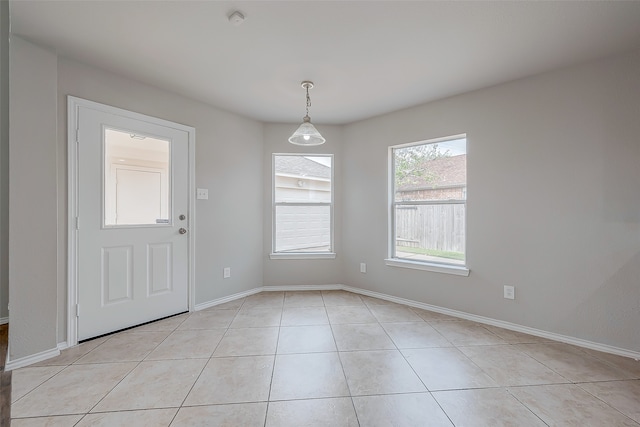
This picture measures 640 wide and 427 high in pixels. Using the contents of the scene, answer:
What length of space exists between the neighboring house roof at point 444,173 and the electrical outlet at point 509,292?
1.10 metres

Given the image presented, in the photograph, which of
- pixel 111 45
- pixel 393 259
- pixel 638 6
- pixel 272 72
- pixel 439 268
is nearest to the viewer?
pixel 638 6

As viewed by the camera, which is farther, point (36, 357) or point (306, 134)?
point (306, 134)

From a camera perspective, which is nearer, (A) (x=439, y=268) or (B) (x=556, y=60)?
(B) (x=556, y=60)

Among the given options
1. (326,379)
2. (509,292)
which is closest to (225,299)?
(326,379)

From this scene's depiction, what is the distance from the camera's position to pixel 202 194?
307 cm

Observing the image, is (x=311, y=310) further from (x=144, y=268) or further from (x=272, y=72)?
(x=272, y=72)

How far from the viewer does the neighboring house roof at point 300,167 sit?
380 centimetres

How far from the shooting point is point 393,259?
3.38 meters

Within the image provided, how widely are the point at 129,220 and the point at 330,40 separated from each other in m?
2.33

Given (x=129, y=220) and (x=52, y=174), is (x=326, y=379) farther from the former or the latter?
(x=52, y=174)

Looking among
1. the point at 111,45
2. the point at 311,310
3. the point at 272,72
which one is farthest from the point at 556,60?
the point at 111,45

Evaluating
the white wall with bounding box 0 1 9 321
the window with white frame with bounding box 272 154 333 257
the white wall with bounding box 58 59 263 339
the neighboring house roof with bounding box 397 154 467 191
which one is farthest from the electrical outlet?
the white wall with bounding box 0 1 9 321

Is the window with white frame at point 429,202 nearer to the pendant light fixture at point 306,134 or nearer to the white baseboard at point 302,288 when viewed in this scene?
the white baseboard at point 302,288

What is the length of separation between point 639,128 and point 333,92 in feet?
8.00
